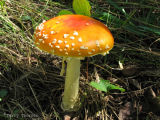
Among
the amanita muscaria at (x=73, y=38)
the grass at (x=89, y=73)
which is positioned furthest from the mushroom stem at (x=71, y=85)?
the amanita muscaria at (x=73, y=38)

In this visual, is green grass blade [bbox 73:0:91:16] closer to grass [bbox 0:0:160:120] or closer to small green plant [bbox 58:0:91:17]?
small green plant [bbox 58:0:91:17]

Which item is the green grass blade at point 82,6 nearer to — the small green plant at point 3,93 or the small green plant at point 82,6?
the small green plant at point 82,6

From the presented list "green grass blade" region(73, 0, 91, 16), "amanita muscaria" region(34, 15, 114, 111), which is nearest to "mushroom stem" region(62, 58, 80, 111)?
"amanita muscaria" region(34, 15, 114, 111)

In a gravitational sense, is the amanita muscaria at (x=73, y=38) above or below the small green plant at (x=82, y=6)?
below

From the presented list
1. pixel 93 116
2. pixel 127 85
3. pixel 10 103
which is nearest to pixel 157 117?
pixel 127 85

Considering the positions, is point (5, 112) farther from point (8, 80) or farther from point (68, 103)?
point (68, 103)

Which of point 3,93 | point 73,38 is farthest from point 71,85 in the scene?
point 3,93

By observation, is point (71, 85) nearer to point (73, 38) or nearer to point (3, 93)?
point (73, 38)
